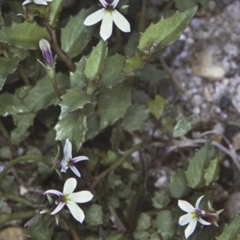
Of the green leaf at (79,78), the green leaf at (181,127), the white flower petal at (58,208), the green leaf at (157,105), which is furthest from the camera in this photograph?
the green leaf at (157,105)

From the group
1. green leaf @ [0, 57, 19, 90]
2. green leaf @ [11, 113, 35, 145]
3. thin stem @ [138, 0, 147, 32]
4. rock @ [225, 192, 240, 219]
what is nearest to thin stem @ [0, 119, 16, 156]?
green leaf @ [11, 113, 35, 145]

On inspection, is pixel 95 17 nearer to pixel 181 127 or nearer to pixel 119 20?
pixel 119 20

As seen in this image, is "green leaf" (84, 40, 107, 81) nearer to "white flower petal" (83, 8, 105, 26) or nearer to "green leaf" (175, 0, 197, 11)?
"white flower petal" (83, 8, 105, 26)

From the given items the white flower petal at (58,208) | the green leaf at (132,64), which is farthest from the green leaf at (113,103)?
the white flower petal at (58,208)

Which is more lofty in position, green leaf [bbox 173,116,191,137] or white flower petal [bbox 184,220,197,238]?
green leaf [bbox 173,116,191,137]

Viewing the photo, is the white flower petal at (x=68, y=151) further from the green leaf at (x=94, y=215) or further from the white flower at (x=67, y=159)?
the green leaf at (x=94, y=215)

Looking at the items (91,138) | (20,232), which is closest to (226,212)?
(91,138)
